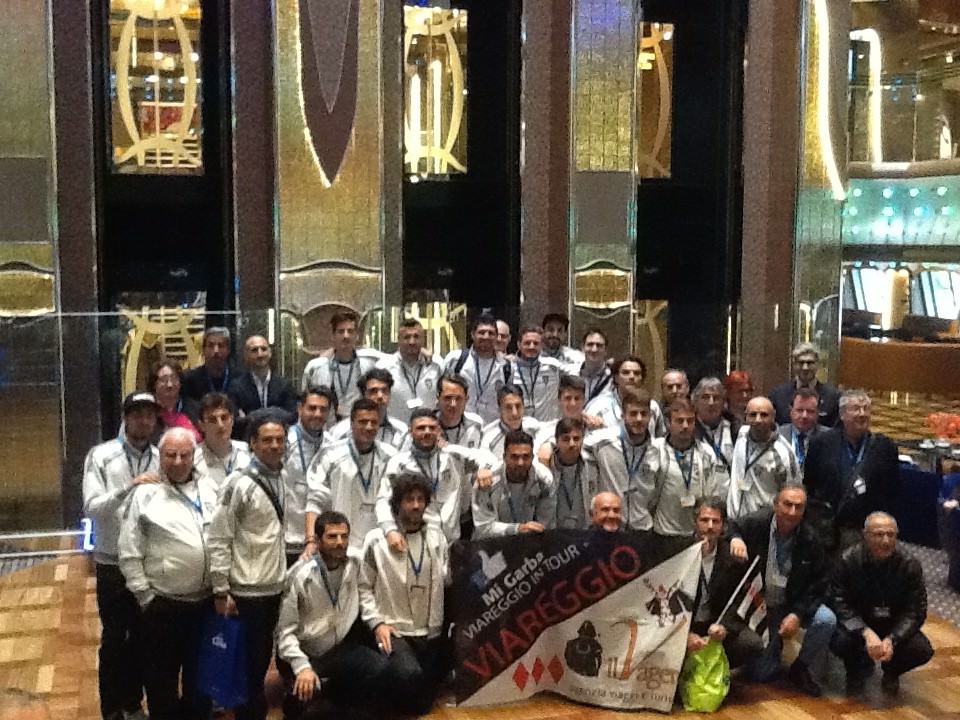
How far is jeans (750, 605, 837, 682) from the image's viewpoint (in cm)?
600

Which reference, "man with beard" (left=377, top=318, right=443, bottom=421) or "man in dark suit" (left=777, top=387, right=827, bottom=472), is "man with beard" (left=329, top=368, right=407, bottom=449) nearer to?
"man with beard" (left=377, top=318, right=443, bottom=421)

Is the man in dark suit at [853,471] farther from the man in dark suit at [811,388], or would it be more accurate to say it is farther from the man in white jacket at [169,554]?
the man in white jacket at [169,554]

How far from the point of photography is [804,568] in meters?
6.02

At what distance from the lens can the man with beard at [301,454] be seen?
20.6 ft

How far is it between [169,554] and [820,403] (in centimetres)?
454

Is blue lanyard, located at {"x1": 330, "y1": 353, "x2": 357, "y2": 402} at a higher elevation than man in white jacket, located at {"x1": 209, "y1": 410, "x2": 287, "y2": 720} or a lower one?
higher

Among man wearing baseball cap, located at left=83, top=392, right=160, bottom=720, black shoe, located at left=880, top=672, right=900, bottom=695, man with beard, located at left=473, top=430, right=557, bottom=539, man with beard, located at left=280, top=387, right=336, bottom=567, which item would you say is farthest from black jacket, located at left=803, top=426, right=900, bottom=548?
man wearing baseball cap, located at left=83, top=392, right=160, bottom=720

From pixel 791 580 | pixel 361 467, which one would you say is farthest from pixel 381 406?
pixel 791 580

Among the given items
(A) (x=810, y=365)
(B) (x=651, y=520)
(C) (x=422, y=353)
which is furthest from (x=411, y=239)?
(B) (x=651, y=520)

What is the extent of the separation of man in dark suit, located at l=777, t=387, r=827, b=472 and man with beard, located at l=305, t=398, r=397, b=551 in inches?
99.4

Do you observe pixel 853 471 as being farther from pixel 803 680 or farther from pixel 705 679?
pixel 705 679

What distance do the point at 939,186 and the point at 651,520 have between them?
39.8ft

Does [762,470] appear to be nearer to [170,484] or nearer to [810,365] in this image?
[810,365]

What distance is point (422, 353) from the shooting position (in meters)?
7.82
